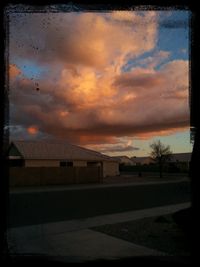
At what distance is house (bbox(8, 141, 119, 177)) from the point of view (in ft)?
115

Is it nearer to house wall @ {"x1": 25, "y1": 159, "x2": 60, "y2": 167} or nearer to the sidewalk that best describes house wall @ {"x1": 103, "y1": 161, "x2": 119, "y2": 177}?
house wall @ {"x1": 25, "y1": 159, "x2": 60, "y2": 167}

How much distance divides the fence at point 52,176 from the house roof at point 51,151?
4.27 m

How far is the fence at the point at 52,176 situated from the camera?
29.2 metres

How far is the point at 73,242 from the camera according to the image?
7742 millimetres

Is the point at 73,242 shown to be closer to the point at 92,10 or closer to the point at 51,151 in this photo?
the point at 92,10

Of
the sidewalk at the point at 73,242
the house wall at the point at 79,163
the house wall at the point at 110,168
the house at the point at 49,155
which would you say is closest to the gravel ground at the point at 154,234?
the sidewalk at the point at 73,242

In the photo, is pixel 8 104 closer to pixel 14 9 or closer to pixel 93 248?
pixel 14 9

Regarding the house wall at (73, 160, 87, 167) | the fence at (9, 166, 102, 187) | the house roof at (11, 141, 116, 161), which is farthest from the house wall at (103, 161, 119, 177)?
the fence at (9, 166, 102, 187)

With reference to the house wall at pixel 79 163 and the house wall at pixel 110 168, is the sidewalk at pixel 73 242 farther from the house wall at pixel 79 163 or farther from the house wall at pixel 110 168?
the house wall at pixel 110 168

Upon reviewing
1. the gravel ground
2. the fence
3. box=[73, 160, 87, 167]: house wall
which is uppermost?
box=[73, 160, 87, 167]: house wall

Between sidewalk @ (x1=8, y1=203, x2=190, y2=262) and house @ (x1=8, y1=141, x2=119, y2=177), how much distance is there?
2371cm

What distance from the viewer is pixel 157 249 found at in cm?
696

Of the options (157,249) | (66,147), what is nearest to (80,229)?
(157,249)

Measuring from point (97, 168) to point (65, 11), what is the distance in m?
31.4
